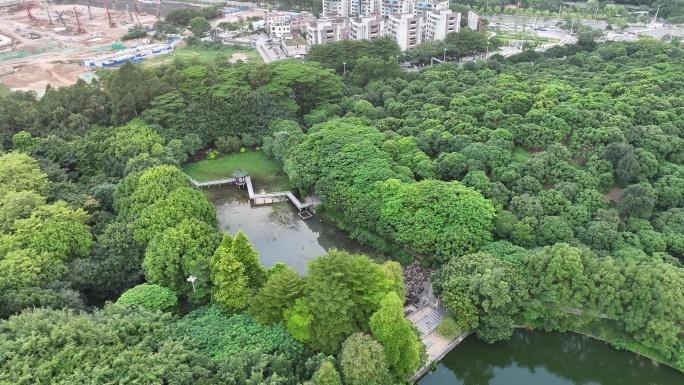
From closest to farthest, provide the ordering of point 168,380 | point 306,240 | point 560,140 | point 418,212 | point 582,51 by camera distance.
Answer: point 168,380, point 418,212, point 306,240, point 560,140, point 582,51

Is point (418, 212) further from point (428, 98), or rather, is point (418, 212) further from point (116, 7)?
point (116, 7)

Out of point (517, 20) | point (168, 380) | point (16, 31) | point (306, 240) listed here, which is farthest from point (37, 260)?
point (16, 31)

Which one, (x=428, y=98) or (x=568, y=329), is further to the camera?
(x=428, y=98)

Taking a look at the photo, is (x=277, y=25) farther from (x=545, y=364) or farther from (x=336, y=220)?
(x=545, y=364)

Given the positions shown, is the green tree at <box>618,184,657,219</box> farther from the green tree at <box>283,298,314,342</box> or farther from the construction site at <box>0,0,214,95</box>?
the construction site at <box>0,0,214,95</box>

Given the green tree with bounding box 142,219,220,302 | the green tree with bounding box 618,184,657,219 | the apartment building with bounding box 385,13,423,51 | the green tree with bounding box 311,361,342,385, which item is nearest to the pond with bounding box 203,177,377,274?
the green tree with bounding box 142,219,220,302

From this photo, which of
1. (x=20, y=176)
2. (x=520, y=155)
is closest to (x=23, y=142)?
(x=20, y=176)

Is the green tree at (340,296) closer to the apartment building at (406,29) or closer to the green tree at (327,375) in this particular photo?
the green tree at (327,375)
